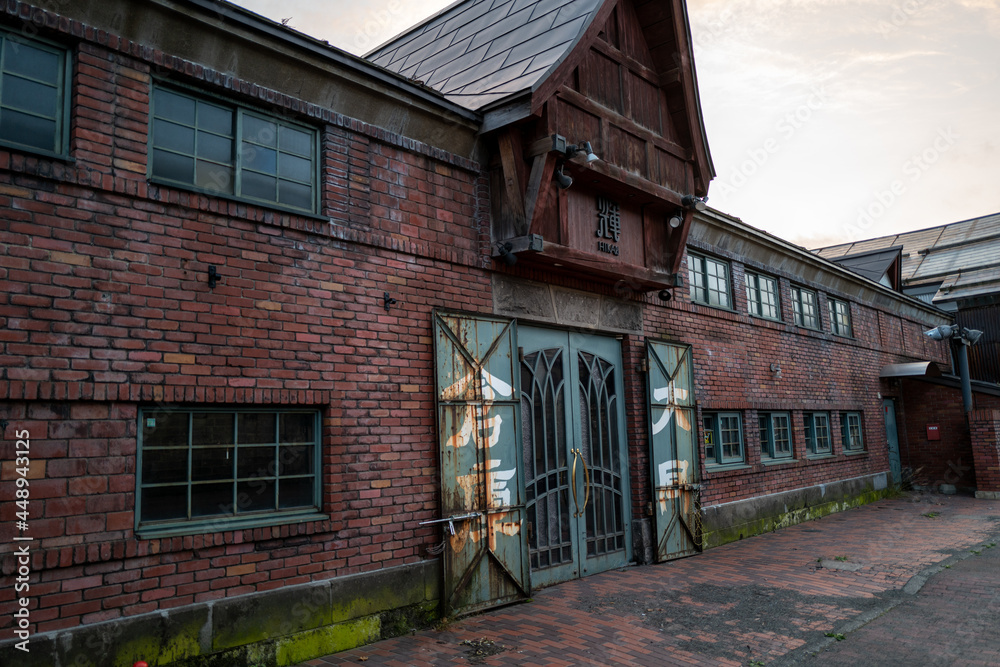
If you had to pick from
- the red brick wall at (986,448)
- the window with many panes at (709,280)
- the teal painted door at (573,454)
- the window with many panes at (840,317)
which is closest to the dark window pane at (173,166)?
the teal painted door at (573,454)

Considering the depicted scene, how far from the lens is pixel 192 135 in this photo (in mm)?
5340

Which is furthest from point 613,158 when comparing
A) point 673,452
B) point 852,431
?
point 852,431

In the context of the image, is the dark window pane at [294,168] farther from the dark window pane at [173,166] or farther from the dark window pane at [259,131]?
the dark window pane at [173,166]

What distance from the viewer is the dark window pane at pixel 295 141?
5910mm

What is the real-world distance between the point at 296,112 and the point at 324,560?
12.6ft

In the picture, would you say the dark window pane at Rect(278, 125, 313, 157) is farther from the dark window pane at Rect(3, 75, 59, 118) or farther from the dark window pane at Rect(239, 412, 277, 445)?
the dark window pane at Rect(239, 412, 277, 445)

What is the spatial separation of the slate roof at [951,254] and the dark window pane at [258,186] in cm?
2574

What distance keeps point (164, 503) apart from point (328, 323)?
6.24 feet

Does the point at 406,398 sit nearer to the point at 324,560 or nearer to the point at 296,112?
the point at 324,560

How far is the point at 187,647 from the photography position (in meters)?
4.72

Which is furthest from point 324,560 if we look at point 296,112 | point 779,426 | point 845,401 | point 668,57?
point 845,401

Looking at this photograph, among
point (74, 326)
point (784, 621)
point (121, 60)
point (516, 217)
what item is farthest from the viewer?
point (516, 217)

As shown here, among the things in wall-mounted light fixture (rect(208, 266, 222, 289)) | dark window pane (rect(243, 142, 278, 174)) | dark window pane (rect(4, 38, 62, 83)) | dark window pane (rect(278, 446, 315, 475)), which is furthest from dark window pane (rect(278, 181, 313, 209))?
dark window pane (rect(278, 446, 315, 475))

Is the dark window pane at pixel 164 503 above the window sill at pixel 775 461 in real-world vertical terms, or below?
above
